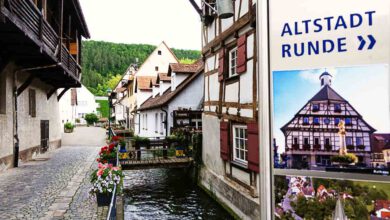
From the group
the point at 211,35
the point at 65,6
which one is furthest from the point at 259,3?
the point at 65,6

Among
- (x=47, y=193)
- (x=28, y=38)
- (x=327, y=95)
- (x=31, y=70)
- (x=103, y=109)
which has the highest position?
(x=103, y=109)

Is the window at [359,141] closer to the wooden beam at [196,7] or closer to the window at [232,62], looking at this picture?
the window at [232,62]

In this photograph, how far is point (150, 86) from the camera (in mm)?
31547

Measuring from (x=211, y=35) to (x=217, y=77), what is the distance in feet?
5.78

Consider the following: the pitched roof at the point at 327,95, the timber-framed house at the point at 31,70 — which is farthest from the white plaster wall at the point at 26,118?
the pitched roof at the point at 327,95

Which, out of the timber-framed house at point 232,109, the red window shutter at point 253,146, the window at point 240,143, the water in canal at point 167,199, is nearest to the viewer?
the red window shutter at point 253,146

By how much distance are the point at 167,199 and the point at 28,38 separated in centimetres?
666

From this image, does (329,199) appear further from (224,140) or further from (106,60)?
(106,60)

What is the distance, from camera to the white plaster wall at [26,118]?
11.7 metres

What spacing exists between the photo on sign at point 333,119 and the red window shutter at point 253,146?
559 centimetres

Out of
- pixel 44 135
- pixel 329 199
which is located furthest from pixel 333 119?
pixel 44 135

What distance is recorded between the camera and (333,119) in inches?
91.7

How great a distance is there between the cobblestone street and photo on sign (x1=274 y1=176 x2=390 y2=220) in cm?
496

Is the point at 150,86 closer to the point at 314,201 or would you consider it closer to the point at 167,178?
the point at 167,178
